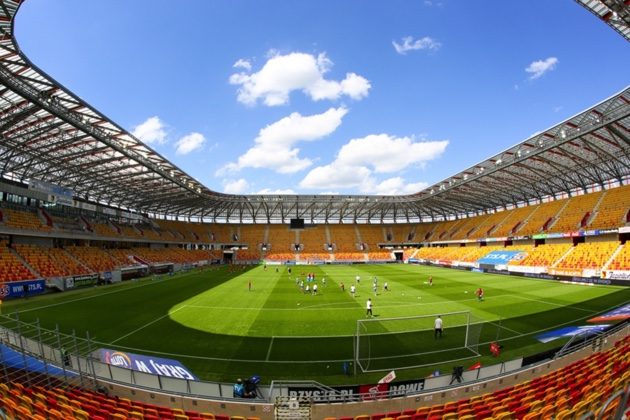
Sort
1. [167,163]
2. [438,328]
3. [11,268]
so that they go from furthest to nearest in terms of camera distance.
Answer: [167,163], [11,268], [438,328]

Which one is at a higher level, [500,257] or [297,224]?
[297,224]

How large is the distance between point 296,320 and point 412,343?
8338 millimetres

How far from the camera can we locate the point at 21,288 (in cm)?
3175

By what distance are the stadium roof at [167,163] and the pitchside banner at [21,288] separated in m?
11.9

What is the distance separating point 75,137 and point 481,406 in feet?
114

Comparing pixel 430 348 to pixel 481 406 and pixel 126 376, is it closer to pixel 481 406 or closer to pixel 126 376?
pixel 481 406

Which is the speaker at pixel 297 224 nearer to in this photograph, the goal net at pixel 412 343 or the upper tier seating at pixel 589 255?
the upper tier seating at pixel 589 255

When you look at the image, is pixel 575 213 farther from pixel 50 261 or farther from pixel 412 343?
pixel 50 261

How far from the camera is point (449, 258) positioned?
206 feet

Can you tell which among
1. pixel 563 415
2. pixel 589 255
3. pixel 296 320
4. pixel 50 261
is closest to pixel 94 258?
pixel 50 261

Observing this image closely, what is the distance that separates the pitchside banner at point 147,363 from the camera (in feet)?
41.7

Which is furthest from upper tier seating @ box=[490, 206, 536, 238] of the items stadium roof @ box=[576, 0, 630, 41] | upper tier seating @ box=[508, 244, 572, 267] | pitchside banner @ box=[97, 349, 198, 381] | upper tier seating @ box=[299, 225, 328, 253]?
pitchside banner @ box=[97, 349, 198, 381]

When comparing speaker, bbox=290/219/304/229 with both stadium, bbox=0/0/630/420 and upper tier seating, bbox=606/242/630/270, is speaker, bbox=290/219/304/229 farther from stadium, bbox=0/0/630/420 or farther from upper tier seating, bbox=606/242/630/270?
upper tier seating, bbox=606/242/630/270

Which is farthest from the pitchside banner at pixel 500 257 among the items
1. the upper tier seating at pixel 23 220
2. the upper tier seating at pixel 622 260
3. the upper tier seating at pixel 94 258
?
the upper tier seating at pixel 23 220
